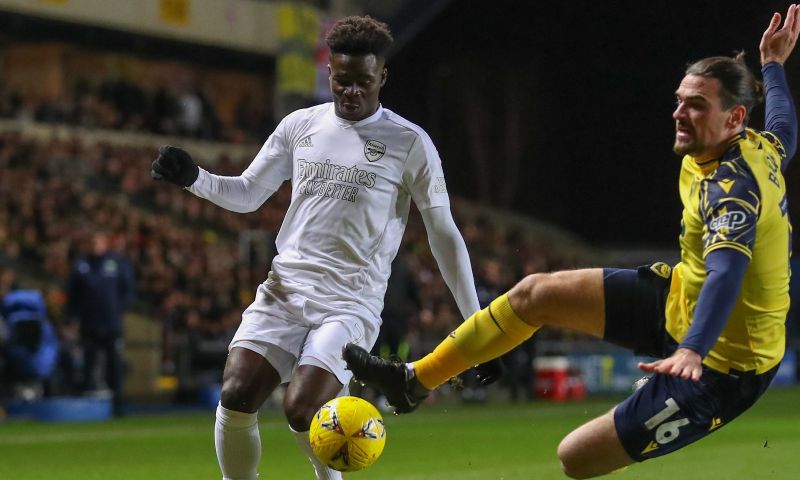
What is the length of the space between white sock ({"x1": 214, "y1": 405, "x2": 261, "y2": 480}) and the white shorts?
0.28 m

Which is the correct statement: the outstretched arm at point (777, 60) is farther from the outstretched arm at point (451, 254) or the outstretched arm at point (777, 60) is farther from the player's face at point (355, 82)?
the player's face at point (355, 82)

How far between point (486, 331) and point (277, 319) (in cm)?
109

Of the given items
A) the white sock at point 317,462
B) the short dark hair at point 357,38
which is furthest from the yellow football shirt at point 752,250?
the white sock at point 317,462

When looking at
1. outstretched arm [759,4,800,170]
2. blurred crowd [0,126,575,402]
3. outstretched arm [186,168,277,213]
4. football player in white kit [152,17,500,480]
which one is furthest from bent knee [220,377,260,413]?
blurred crowd [0,126,575,402]

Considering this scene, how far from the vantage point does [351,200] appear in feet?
19.7

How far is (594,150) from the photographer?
32875mm

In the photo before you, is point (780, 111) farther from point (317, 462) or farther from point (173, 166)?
point (173, 166)

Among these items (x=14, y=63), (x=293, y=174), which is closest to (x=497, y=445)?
(x=293, y=174)

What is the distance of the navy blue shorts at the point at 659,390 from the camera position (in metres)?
4.98

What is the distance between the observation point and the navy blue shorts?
16.3 ft

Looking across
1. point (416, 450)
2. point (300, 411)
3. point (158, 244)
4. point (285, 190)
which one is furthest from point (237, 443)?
point (285, 190)

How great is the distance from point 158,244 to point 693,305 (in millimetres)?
15091

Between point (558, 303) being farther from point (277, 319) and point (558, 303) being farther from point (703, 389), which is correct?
point (277, 319)

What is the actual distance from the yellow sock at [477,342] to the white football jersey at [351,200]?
0.71 m
